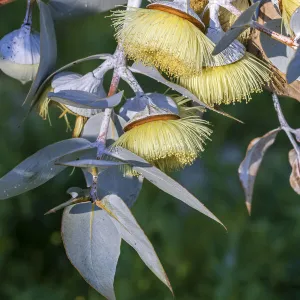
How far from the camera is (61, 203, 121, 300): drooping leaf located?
0.61 m

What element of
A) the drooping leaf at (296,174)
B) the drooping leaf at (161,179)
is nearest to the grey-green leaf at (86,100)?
the drooping leaf at (161,179)

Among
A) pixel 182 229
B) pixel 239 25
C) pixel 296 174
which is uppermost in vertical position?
pixel 239 25

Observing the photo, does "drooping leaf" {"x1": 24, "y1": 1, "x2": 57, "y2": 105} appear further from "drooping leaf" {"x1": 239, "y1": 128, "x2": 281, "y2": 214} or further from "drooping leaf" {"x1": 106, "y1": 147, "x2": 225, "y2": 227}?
"drooping leaf" {"x1": 239, "y1": 128, "x2": 281, "y2": 214}

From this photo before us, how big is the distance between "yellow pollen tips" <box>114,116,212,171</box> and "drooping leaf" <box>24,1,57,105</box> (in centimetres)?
11

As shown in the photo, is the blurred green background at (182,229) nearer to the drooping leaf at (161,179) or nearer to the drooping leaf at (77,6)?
the drooping leaf at (77,6)

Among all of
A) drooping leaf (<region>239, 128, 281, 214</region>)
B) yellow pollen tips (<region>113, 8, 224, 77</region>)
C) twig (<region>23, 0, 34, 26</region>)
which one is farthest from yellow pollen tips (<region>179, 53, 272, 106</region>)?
twig (<region>23, 0, 34, 26</region>)

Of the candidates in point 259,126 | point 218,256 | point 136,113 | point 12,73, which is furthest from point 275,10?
point 259,126

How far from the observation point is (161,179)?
584 millimetres

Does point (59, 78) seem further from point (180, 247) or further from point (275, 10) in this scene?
point (180, 247)

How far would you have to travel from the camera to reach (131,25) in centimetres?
62

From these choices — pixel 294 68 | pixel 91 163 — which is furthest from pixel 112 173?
pixel 294 68

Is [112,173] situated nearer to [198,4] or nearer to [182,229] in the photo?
[198,4]

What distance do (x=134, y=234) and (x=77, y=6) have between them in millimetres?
291

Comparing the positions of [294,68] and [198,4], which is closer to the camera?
[294,68]
